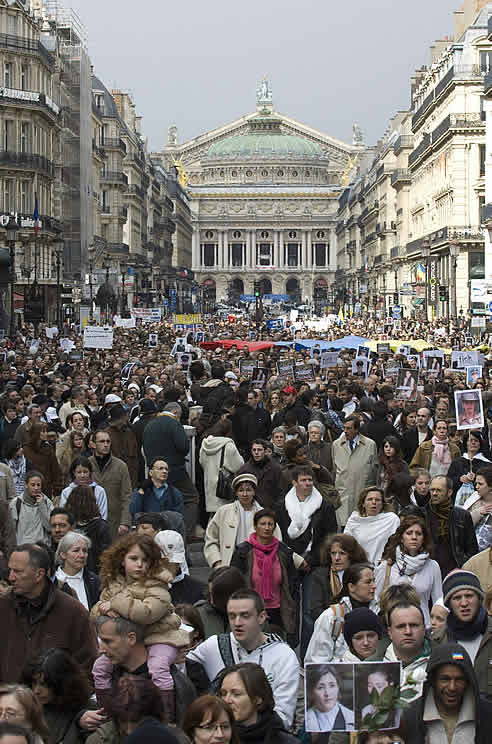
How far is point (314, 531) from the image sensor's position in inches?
375

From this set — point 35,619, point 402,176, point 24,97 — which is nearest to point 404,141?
point 402,176

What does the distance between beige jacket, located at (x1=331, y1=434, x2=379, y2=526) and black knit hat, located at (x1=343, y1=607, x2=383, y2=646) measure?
231 inches

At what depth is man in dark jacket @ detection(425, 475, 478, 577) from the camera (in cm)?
905

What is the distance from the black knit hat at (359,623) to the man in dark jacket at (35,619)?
117cm

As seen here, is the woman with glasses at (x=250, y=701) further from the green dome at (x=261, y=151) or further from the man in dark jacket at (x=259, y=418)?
the green dome at (x=261, y=151)

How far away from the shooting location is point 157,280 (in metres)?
108

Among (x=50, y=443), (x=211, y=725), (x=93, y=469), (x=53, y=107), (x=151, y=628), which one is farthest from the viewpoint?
(x=53, y=107)

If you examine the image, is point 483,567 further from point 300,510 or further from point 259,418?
point 259,418

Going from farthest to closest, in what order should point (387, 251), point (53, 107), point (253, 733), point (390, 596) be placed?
point (387, 251), point (53, 107), point (390, 596), point (253, 733)

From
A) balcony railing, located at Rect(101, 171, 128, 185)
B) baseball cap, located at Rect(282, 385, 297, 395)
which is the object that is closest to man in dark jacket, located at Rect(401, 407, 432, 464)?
baseball cap, located at Rect(282, 385, 297, 395)

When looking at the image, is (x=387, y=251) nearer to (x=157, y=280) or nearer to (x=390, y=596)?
(x=157, y=280)

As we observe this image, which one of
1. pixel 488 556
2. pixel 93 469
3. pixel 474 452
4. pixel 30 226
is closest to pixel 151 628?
pixel 488 556

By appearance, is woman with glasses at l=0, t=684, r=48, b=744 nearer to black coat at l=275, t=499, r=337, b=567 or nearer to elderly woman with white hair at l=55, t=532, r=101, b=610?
elderly woman with white hair at l=55, t=532, r=101, b=610

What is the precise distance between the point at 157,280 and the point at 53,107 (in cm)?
5489
